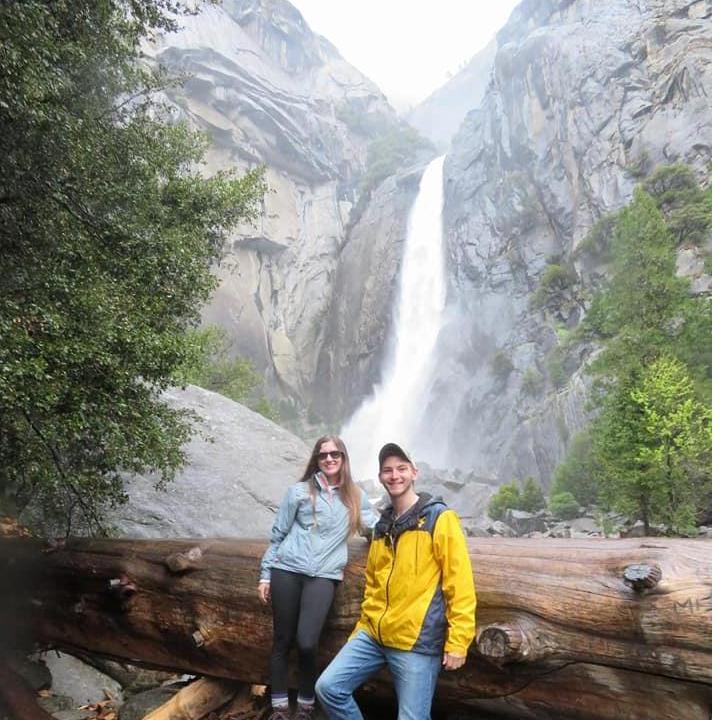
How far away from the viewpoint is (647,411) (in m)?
17.3

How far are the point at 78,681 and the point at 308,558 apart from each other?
3359 mm

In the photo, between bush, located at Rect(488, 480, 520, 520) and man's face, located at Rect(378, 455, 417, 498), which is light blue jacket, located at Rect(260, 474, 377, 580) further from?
bush, located at Rect(488, 480, 520, 520)

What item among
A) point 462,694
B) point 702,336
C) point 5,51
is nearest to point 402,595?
point 462,694

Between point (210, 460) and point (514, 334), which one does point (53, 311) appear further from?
point (514, 334)

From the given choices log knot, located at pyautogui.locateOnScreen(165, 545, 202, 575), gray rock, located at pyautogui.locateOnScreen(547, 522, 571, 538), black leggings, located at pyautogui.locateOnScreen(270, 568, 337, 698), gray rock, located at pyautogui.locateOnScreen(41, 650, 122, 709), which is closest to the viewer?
black leggings, located at pyautogui.locateOnScreen(270, 568, 337, 698)

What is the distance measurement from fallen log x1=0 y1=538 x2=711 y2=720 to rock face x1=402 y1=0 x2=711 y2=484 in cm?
2579

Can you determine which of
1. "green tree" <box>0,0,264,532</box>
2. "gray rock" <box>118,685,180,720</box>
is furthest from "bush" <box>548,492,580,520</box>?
"gray rock" <box>118,685,180,720</box>

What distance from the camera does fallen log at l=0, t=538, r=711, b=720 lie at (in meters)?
2.71

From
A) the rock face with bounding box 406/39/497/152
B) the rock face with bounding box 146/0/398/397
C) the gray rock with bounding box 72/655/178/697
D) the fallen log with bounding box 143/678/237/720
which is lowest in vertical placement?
the gray rock with bounding box 72/655/178/697

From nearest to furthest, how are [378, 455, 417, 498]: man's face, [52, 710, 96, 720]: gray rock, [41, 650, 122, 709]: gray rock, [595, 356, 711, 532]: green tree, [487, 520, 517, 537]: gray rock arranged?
[378, 455, 417, 498]: man's face, [52, 710, 96, 720]: gray rock, [41, 650, 122, 709]: gray rock, [595, 356, 711, 532]: green tree, [487, 520, 517, 537]: gray rock

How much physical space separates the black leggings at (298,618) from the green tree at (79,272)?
2650 mm

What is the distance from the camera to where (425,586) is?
116 inches

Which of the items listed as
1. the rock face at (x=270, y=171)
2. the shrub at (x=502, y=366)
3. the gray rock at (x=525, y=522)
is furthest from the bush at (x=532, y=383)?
the rock face at (x=270, y=171)

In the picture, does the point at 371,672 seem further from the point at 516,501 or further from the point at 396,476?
the point at 516,501
